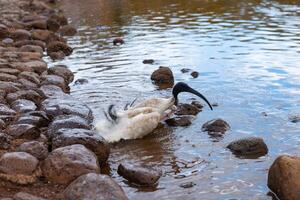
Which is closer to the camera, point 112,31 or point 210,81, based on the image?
point 210,81

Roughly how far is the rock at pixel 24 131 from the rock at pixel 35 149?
739 mm

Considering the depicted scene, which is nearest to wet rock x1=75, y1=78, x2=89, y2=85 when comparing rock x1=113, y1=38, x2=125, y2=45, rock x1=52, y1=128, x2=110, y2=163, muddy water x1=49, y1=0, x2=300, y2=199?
muddy water x1=49, y1=0, x2=300, y2=199

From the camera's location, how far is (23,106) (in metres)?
9.09

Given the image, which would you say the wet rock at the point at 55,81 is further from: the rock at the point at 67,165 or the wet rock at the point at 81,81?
the rock at the point at 67,165

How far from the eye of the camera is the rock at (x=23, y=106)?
890 centimetres

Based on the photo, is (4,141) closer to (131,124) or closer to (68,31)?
(131,124)

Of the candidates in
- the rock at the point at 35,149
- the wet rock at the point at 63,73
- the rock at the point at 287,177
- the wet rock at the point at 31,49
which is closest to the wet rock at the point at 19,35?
the wet rock at the point at 31,49

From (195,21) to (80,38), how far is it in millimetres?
5064

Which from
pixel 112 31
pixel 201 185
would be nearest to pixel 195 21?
pixel 112 31

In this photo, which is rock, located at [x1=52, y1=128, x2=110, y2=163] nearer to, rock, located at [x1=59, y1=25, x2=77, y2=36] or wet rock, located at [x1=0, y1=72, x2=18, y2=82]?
wet rock, located at [x1=0, y1=72, x2=18, y2=82]

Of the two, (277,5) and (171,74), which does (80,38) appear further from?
(277,5)

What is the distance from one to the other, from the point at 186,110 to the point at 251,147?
7.57ft

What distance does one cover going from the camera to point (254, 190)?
6484 millimetres

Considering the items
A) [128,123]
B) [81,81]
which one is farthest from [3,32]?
[128,123]
